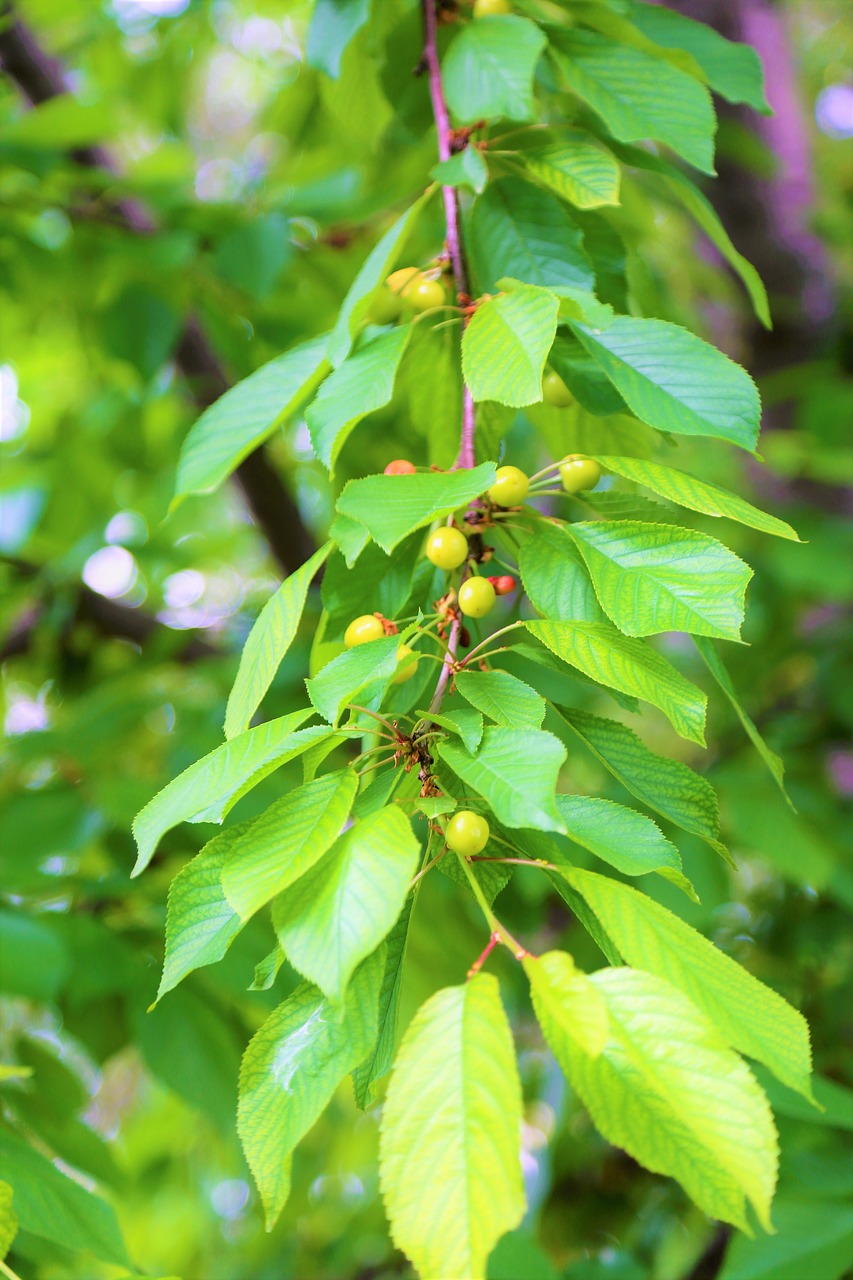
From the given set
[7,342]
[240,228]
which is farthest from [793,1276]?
[7,342]

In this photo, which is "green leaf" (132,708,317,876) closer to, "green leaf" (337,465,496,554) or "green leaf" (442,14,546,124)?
"green leaf" (337,465,496,554)

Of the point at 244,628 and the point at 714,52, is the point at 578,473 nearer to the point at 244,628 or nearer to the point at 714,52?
the point at 714,52

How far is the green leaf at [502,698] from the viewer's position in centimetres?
37

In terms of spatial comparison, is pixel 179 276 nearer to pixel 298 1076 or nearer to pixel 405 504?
pixel 405 504

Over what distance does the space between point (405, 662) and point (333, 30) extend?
47 cm

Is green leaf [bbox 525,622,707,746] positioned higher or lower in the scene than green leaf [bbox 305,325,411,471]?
lower

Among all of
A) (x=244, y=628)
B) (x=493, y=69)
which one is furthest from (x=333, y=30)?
(x=244, y=628)

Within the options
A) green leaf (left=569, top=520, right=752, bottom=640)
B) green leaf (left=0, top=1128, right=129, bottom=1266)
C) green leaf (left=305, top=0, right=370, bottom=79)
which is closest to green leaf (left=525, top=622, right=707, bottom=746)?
green leaf (left=569, top=520, right=752, bottom=640)

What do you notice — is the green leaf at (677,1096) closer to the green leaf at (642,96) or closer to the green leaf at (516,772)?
the green leaf at (516,772)

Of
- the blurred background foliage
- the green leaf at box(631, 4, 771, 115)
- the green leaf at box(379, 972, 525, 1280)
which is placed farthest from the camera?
the blurred background foliage

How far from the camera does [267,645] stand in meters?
0.43

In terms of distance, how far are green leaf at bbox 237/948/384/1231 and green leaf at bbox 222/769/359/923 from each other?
0.05 metres

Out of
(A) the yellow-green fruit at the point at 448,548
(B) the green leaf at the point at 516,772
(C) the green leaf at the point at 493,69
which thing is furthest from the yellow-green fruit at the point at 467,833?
(C) the green leaf at the point at 493,69

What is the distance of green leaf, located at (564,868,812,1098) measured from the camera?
12.7 inches
